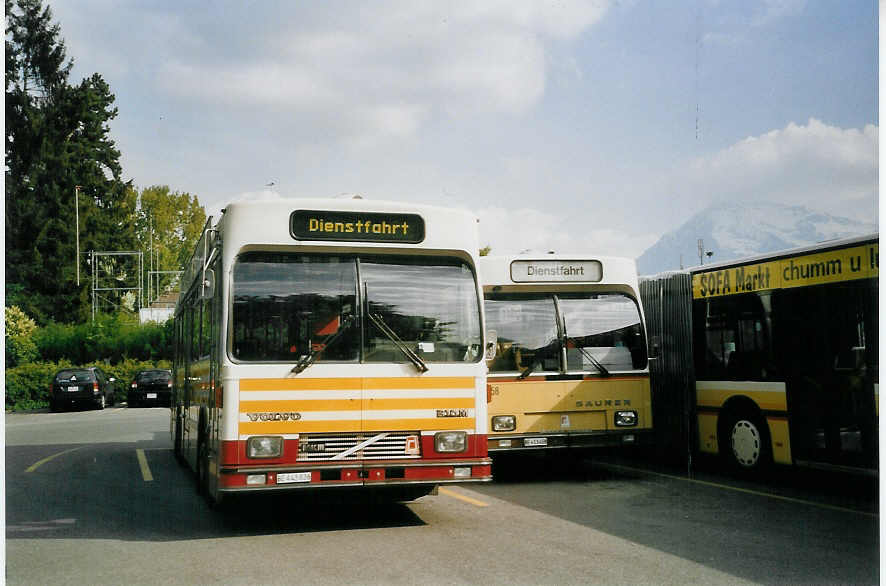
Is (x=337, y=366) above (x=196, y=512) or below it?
above

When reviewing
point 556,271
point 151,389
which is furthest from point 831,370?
point 151,389

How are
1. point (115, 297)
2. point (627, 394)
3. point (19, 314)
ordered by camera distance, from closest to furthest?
point (627, 394) → point (19, 314) → point (115, 297)

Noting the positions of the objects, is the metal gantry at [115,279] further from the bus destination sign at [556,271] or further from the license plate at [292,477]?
the license plate at [292,477]

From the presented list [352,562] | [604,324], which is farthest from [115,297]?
[352,562]

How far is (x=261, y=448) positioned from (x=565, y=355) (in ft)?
18.1

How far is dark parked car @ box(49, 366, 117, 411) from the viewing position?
116 feet

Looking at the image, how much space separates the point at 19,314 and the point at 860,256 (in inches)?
1668

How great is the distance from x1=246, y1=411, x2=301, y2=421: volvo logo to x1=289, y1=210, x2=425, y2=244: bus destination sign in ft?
5.25

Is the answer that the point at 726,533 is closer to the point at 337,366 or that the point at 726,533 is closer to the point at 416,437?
the point at 416,437

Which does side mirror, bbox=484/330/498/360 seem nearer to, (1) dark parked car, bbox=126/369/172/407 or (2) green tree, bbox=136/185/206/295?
(1) dark parked car, bbox=126/369/172/407

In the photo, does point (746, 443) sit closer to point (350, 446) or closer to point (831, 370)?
point (831, 370)

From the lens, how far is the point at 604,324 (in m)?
12.7

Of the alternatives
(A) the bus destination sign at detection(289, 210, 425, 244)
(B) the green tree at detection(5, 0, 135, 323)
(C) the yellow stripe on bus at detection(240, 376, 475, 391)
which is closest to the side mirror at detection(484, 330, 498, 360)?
(C) the yellow stripe on bus at detection(240, 376, 475, 391)

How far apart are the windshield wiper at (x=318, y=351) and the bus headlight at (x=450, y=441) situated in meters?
1.26
